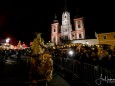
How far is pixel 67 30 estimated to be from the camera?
63219mm

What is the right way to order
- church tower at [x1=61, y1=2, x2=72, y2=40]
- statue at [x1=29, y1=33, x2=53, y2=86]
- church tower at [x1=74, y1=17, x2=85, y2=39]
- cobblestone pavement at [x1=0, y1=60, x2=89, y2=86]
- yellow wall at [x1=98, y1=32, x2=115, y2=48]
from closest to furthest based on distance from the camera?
statue at [x1=29, y1=33, x2=53, y2=86] → cobblestone pavement at [x1=0, y1=60, x2=89, y2=86] → yellow wall at [x1=98, y1=32, x2=115, y2=48] → church tower at [x1=74, y1=17, x2=85, y2=39] → church tower at [x1=61, y1=2, x2=72, y2=40]

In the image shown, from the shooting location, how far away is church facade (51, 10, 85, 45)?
59091mm

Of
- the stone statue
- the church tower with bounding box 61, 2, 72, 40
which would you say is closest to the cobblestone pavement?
the stone statue

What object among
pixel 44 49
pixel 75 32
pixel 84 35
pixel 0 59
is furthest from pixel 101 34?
pixel 44 49

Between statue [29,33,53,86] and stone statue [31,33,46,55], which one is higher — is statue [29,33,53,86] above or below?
below

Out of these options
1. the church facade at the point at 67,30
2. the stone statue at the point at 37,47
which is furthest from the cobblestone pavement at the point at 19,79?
the church facade at the point at 67,30

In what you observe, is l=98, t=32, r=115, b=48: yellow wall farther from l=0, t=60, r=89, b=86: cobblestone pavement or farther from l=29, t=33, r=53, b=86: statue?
l=29, t=33, r=53, b=86: statue

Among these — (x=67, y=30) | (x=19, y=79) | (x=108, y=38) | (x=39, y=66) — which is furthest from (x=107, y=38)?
(x=39, y=66)

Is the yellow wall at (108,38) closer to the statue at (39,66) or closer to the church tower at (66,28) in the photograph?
the church tower at (66,28)

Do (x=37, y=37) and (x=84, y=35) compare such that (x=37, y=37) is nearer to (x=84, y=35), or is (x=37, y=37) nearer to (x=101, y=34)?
(x=101, y=34)

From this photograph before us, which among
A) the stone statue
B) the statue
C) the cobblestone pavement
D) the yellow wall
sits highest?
the yellow wall

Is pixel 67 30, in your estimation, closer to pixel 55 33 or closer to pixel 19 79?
pixel 55 33

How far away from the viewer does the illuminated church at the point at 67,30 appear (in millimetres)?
59178

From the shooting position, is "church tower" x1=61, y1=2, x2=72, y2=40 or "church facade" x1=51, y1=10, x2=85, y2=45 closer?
"church facade" x1=51, y1=10, x2=85, y2=45
